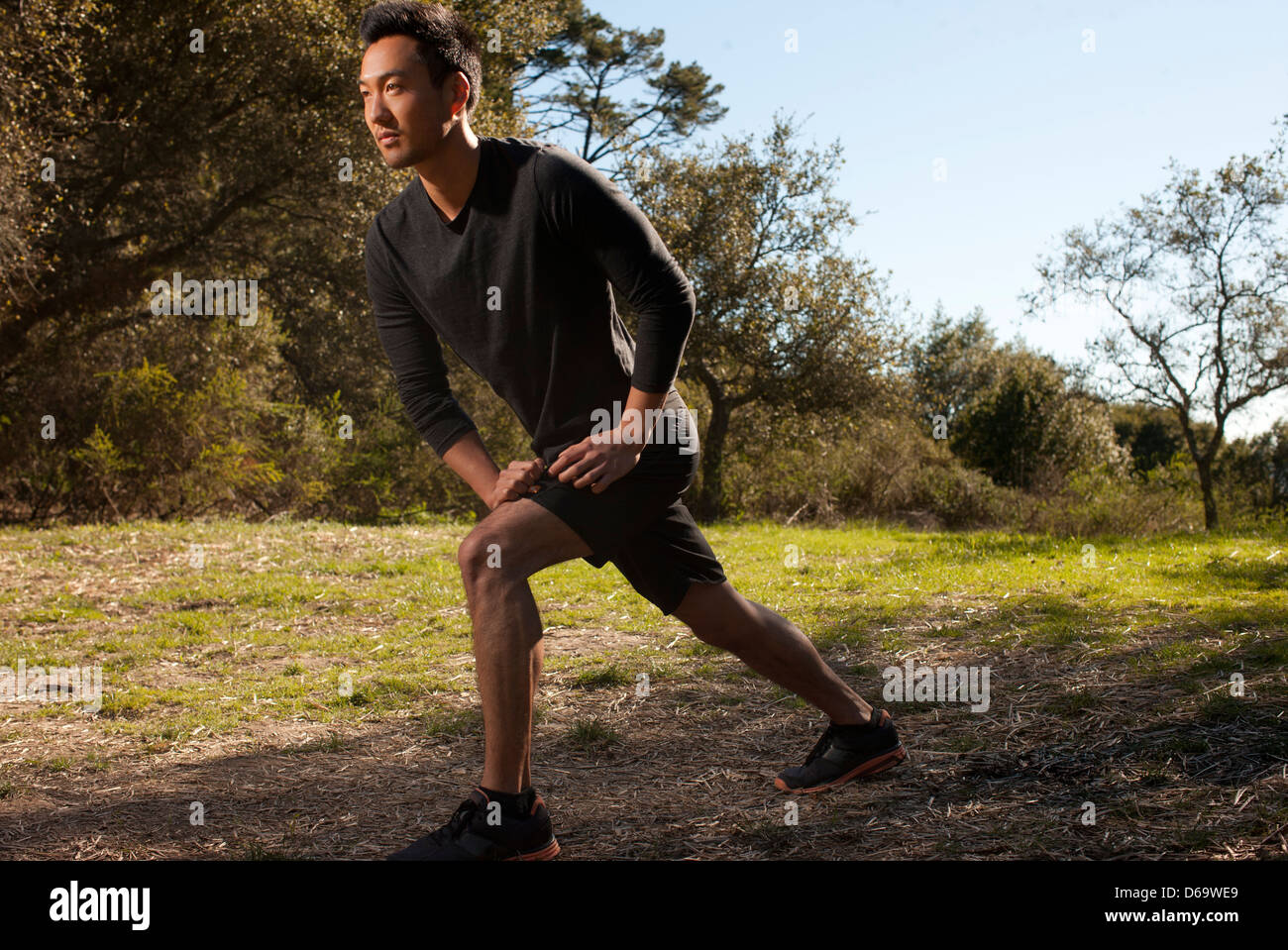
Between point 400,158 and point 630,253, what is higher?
point 400,158

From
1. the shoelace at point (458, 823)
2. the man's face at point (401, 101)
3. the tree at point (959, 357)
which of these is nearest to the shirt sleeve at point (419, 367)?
the man's face at point (401, 101)

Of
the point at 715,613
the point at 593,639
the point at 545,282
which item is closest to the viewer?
the point at 545,282

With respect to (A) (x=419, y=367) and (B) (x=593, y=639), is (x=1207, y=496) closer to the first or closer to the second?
(B) (x=593, y=639)

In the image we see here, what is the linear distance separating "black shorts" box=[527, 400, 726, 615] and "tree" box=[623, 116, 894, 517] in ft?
53.5

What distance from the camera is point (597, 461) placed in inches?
106

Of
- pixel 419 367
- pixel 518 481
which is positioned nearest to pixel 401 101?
pixel 419 367

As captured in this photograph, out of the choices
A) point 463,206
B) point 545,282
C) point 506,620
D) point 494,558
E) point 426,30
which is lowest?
point 506,620

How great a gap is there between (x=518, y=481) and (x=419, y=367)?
676 millimetres

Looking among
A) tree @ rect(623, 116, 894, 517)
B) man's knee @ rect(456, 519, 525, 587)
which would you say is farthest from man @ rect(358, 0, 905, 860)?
tree @ rect(623, 116, 894, 517)

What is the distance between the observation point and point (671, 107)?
93.4ft

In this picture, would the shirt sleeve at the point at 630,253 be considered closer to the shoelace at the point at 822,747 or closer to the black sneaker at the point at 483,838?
the black sneaker at the point at 483,838

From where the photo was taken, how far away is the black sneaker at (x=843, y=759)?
3.52 m

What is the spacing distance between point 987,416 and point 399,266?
80.0 feet

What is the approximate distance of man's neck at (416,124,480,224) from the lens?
281cm
